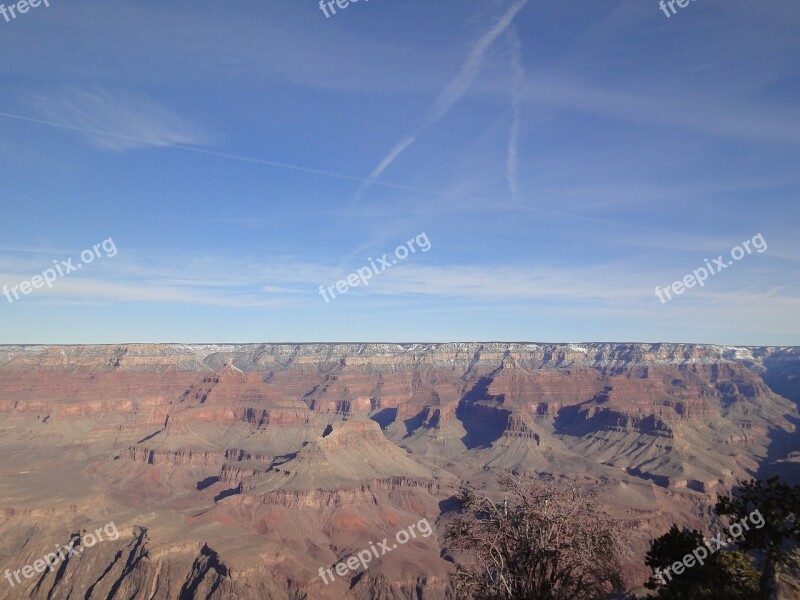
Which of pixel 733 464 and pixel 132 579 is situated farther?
pixel 733 464

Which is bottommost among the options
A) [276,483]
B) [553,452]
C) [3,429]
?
[553,452]

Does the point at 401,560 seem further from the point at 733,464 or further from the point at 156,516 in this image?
the point at 733,464

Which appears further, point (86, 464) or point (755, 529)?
point (86, 464)

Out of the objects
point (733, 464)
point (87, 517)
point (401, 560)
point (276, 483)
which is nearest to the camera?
point (401, 560)

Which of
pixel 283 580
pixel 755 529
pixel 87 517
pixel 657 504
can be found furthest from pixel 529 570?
pixel 657 504

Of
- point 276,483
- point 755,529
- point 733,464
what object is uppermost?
point 755,529

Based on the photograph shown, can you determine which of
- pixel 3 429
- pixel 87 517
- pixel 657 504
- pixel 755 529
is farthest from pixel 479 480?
pixel 3 429

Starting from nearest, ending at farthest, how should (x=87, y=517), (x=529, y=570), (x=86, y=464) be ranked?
(x=529, y=570)
(x=87, y=517)
(x=86, y=464)

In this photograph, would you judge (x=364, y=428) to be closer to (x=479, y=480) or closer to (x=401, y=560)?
(x=479, y=480)

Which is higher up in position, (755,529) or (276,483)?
(755,529)
